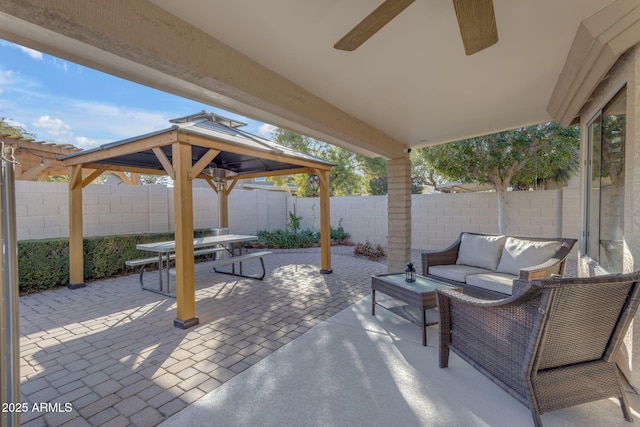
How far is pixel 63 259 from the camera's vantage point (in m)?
5.33

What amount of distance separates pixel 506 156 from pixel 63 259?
30.1 feet

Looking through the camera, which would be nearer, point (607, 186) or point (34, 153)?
point (607, 186)

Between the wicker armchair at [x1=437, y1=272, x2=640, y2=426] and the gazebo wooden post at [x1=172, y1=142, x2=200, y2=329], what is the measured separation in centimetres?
317

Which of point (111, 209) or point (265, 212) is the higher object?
point (111, 209)

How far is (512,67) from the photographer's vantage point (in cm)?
259

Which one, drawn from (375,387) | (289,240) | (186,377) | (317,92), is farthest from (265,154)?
(289,240)

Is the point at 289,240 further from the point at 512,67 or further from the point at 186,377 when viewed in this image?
the point at 512,67

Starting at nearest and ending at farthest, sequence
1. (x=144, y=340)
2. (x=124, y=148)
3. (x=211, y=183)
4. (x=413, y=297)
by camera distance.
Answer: (x=413, y=297), (x=144, y=340), (x=124, y=148), (x=211, y=183)

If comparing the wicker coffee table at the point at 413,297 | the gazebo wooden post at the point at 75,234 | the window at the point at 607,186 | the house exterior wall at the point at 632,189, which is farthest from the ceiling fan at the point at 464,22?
the gazebo wooden post at the point at 75,234

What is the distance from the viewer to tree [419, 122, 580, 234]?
6.25 m

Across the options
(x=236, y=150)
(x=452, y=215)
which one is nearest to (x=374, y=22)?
(x=236, y=150)

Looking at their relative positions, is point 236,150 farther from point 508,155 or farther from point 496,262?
point 508,155

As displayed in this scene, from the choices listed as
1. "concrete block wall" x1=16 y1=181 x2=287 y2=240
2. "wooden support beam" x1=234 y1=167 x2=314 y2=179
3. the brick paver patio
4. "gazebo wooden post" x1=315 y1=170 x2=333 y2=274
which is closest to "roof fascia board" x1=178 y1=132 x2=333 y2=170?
"gazebo wooden post" x1=315 y1=170 x2=333 y2=274

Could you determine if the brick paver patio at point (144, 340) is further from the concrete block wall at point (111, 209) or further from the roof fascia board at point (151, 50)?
the roof fascia board at point (151, 50)
